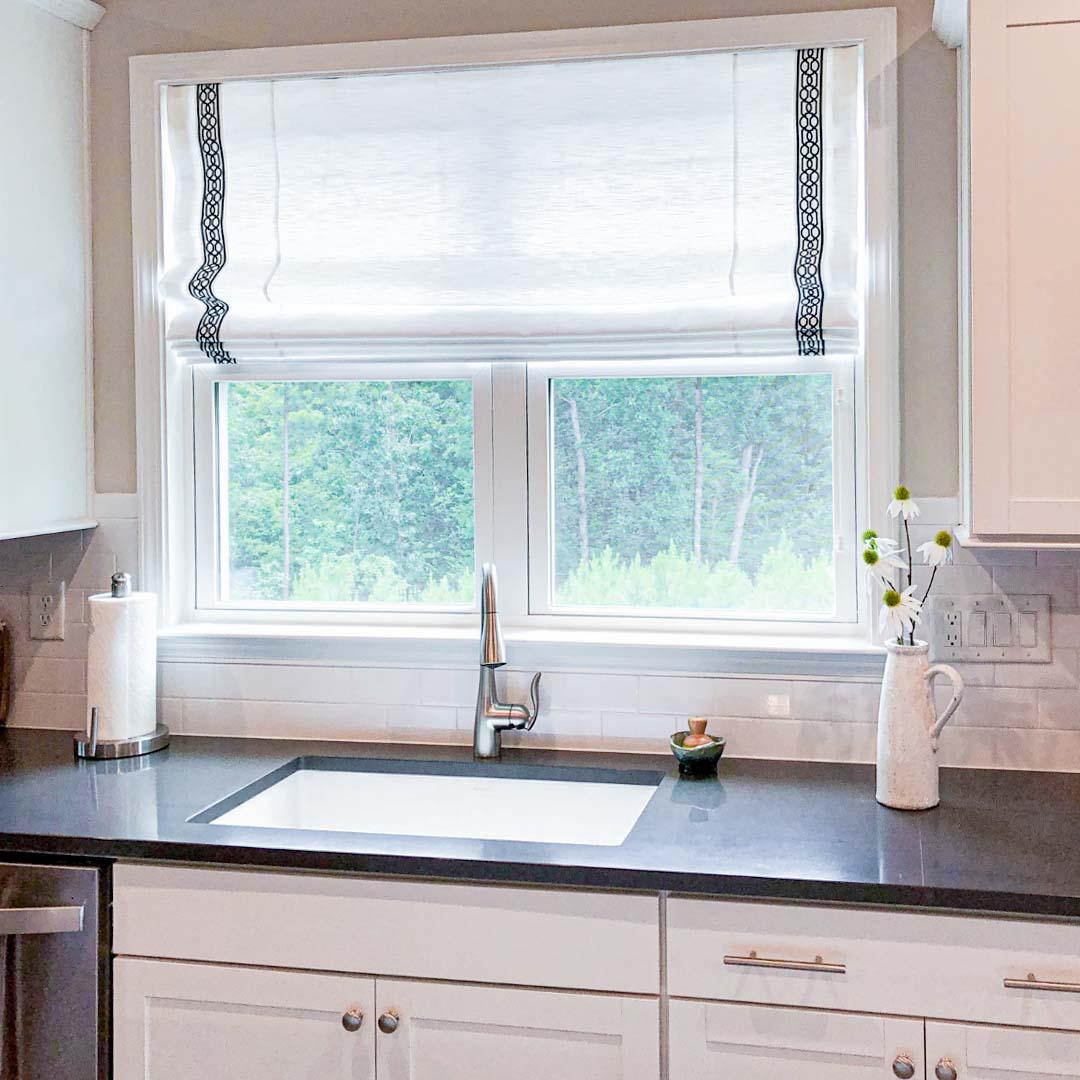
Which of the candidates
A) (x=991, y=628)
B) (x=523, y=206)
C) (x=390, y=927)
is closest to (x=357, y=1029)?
(x=390, y=927)

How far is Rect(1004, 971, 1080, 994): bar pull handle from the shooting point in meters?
1.56

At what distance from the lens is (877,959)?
5.30 feet

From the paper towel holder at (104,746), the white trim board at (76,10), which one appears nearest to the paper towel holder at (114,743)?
the paper towel holder at (104,746)

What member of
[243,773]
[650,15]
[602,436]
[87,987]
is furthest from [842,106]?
[87,987]

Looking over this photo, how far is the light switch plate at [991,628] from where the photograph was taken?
216 centimetres

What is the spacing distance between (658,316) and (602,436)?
27 centimetres

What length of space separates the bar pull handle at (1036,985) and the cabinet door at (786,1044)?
0.13m

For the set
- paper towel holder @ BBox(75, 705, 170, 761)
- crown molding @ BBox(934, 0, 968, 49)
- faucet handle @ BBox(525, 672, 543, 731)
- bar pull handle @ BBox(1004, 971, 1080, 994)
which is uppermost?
crown molding @ BBox(934, 0, 968, 49)

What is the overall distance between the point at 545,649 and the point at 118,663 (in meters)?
0.80

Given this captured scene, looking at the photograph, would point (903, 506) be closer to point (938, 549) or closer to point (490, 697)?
point (938, 549)

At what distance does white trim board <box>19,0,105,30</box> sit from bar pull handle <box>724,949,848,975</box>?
6.88 ft

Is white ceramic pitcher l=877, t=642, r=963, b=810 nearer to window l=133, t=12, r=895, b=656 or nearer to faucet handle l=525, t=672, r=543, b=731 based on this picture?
window l=133, t=12, r=895, b=656

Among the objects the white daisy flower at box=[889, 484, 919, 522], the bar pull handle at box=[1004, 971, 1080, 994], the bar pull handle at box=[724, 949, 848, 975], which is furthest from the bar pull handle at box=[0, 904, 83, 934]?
the white daisy flower at box=[889, 484, 919, 522]

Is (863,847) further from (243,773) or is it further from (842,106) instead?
(842,106)
